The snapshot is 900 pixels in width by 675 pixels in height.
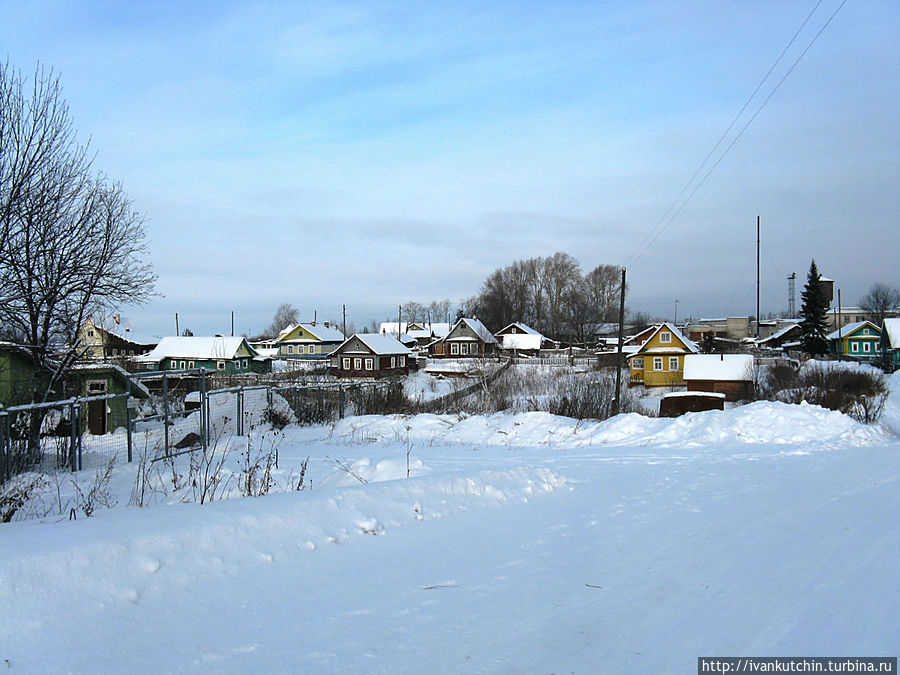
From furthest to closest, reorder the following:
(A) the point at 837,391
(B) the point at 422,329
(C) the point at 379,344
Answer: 1. (B) the point at 422,329
2. (C) the point at 379,344
3. (A) the point at 837,391

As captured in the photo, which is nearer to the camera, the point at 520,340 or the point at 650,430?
the point at 650,430

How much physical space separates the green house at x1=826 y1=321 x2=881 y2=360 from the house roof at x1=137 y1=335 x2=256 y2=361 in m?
60.1

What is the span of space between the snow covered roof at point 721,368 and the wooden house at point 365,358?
26887 mm

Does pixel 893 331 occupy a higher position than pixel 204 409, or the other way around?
pixel 893 331

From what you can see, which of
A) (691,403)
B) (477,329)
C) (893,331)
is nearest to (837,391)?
(691,403)

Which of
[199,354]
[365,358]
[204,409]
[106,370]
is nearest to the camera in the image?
[204,409]

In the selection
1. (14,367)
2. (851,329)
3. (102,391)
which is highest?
(851,329)

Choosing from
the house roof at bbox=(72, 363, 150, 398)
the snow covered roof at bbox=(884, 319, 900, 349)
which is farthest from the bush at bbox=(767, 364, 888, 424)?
the snow covered roof at bbox=(884, 319, 900, 349)

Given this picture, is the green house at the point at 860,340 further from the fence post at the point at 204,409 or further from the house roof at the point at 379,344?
the fence post at the point at 204,409

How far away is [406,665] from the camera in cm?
336

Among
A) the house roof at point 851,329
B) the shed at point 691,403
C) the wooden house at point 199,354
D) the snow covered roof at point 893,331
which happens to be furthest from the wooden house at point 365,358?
the house roof at point 851,329

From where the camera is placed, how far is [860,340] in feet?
209

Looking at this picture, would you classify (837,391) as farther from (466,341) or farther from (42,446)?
(466,341)

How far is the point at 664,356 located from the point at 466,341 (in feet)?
102
